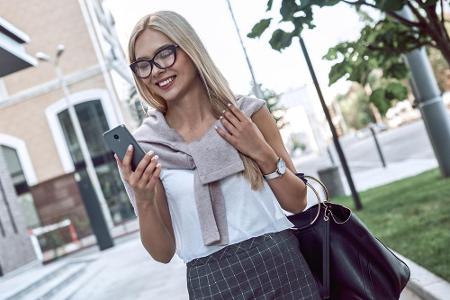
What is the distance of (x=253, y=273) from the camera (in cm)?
152

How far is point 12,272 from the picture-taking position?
39.5 ft

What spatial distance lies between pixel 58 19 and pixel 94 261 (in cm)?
581

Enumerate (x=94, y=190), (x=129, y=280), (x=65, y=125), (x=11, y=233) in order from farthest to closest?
(x=65, y=125) → (x=94, y=190) → (x=11, y=233) → (x=129, y=280)

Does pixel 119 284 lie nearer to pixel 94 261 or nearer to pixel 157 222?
pixel 94 261

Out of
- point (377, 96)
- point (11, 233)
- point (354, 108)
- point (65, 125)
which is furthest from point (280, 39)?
point (354, 108)

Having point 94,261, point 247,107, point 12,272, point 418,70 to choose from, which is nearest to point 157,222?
point 247,107

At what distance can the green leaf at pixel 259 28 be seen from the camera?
304 cm

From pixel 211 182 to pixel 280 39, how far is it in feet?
5.74

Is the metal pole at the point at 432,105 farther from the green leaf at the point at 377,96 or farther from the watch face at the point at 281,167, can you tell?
the watch face at the point at 281,167

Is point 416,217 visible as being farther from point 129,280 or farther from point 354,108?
point 354,108

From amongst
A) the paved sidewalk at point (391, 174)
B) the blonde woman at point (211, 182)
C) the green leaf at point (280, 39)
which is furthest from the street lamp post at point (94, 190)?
the blonde woman at point (211, 182)

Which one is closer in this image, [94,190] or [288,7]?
[288,7]

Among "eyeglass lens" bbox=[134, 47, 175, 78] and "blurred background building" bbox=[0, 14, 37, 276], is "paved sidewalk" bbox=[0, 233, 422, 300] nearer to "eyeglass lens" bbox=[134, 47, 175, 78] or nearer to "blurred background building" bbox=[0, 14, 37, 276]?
"blurred background building" bbox=[0, 14, 37, 276]

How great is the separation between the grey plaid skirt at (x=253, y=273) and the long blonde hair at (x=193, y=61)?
18cm
